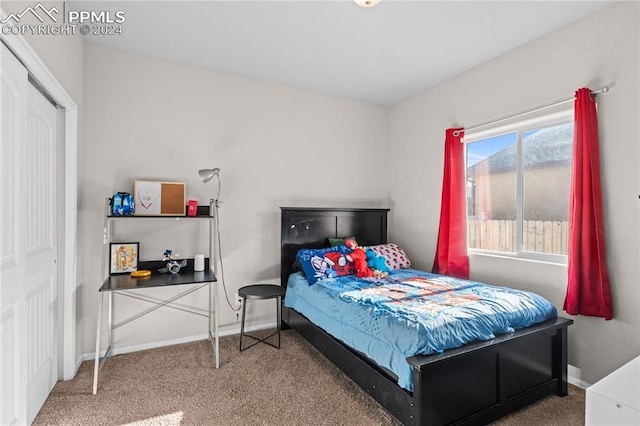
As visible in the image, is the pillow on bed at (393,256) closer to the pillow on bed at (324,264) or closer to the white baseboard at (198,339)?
the pillow on bed at (324,264)

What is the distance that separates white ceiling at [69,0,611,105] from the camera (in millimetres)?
2324

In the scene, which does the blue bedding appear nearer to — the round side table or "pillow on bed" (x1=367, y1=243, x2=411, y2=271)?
the round side table

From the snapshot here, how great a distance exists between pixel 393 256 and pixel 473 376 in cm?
183

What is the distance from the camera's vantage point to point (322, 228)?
370 centimetres

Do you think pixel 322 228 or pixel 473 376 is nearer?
pixel 473 376

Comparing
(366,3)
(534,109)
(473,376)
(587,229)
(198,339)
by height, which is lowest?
(198,339)

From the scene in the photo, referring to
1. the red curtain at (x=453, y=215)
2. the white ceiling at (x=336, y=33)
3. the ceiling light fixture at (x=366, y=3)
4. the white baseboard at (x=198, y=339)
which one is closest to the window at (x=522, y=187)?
the red curtain at (x=453, y=215)

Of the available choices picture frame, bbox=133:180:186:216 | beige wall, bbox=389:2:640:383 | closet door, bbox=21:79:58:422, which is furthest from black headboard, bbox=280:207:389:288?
closet door, bbox=21:79:58:422

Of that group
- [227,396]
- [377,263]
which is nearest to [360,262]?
[377,263]

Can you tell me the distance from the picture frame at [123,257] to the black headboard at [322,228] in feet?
4.51

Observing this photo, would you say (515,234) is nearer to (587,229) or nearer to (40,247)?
(587,229)

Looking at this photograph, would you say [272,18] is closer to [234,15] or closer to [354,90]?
[234,15]

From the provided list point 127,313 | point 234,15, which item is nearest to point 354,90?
point 234,15

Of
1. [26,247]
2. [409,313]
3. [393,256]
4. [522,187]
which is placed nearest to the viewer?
[26,247]
